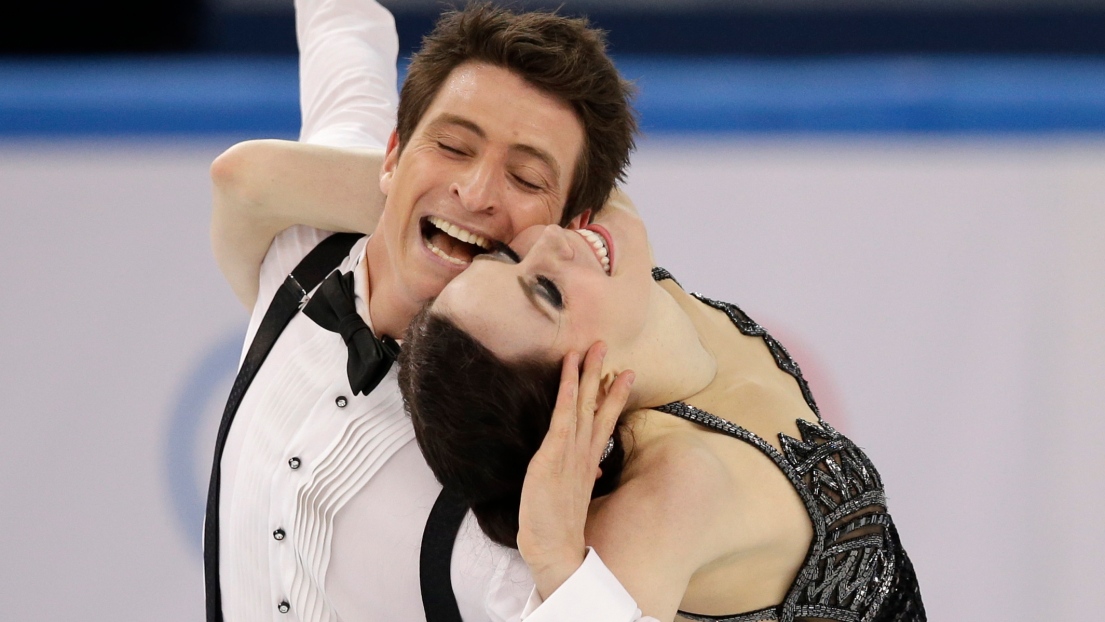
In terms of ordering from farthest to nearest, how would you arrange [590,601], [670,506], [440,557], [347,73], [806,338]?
[806,338], [347,73], [440,557], [670,506], [590,601]

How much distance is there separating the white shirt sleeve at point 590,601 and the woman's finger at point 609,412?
0.49 ft

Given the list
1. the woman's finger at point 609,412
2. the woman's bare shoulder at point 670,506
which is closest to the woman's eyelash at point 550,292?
the woman's finger at point 609,412

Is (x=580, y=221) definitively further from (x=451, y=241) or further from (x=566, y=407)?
(x=566, y=407)

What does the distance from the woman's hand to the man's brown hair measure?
367 mm

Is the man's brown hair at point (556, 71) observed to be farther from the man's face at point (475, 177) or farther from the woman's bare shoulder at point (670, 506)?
the woman's bare shoulder at point (670, 506)

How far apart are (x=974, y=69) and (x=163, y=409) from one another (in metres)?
2.18

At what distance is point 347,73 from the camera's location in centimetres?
217

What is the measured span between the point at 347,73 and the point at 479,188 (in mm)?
758

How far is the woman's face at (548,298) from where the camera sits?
139 centimetres

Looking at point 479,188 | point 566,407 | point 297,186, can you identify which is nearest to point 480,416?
point 566,407

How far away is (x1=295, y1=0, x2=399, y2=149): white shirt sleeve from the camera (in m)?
2.10

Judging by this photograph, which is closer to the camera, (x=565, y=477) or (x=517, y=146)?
(x=565, y=477)

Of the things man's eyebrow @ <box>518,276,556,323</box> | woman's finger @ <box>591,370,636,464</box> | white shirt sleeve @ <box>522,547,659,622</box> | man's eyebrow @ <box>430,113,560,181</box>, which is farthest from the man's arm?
white shirt sleeve @ <box>522,547,659,622</box>

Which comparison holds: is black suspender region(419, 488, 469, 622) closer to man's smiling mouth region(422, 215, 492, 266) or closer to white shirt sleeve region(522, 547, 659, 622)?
white shirt sleeve region(522, 547, 659, 622)
